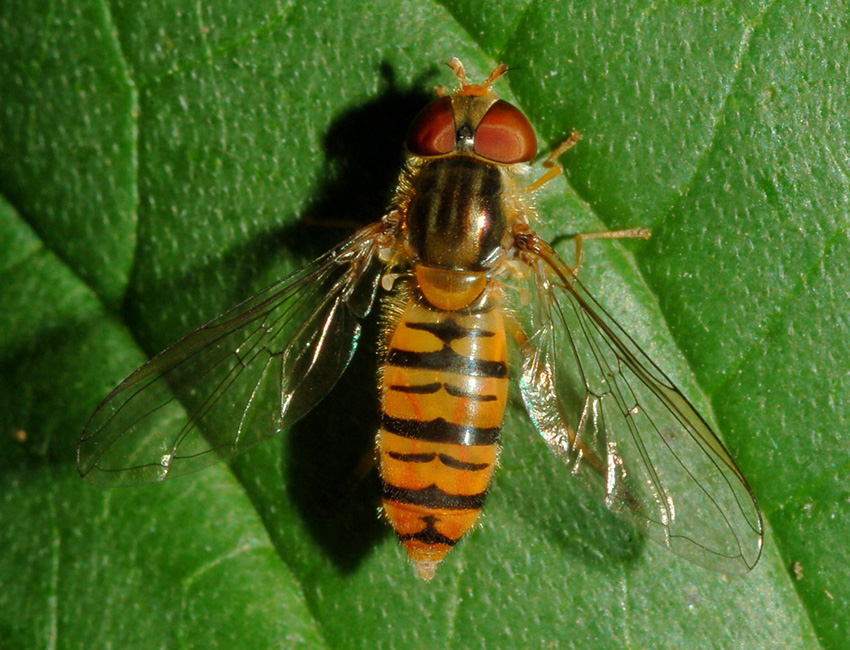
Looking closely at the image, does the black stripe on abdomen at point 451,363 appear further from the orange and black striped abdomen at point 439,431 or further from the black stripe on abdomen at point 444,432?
the black stripe on abdomen at point 444,432

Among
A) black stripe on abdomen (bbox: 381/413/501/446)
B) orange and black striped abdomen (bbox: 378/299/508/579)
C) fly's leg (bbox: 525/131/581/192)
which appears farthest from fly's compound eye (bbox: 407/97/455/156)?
black stripe on abdomen (bbox: 381/413/501/446)

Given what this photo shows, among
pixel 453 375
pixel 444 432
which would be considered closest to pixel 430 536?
pixel 444 432

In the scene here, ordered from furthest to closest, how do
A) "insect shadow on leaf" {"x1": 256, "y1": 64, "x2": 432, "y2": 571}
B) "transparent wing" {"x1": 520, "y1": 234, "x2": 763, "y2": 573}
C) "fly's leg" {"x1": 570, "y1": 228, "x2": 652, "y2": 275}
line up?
"insect shadow on leaf" {"x1": 256, "y1": 64, "x2": 432, "y2": 571}, "fly's leg" {"x1": 570, "y1": 228, "x2": 652, "y2": 275}, "transparent wing" {"x1": 520, "y1": 234, "x2": 763, "y2": 573}

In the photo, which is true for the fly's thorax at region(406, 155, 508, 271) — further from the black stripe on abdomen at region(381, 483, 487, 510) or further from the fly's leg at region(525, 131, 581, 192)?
the black stripe on abdomen at region(381, 483, 487, 510)

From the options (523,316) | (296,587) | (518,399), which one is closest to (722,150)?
(523,316)

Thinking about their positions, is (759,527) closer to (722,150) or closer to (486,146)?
(722,150)

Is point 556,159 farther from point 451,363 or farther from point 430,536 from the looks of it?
point 430,536
